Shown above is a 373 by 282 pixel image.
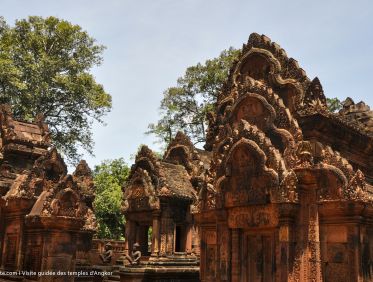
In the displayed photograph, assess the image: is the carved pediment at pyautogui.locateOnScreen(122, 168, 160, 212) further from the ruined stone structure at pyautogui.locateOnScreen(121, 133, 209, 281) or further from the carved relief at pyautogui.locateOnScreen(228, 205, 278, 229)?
the carved relief at pyautogui.locateOnScreen(228, 205, 278, 229)

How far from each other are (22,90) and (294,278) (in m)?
24.0

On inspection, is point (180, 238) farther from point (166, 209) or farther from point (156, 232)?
point (166, 209)

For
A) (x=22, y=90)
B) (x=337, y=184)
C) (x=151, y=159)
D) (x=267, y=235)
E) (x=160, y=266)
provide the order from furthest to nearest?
(x=22, y=90), (x=151, y=159), (x=160, y=266), (x=267, y=235), (x=337, y=184)

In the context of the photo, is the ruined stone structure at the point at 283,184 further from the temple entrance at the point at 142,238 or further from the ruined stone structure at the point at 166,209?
the temple entrance at the point at 142,238

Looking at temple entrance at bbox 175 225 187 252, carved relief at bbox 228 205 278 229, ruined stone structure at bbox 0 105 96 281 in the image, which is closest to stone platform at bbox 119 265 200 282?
temple entrance at bbox 175 225 187 252

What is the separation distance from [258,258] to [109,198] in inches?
984

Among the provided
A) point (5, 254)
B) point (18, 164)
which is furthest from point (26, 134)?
point (5, 254)

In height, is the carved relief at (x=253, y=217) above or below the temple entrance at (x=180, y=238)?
above

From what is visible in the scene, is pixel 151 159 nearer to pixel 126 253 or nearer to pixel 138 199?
pixel 138 199

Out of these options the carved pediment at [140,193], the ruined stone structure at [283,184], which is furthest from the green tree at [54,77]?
the ruined stone structure at [283,184]

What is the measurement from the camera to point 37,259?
9711 millimetres

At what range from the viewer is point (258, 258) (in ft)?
30.3

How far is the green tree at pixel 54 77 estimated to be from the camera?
2791 cm

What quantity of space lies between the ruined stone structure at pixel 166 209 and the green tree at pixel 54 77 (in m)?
12.3
